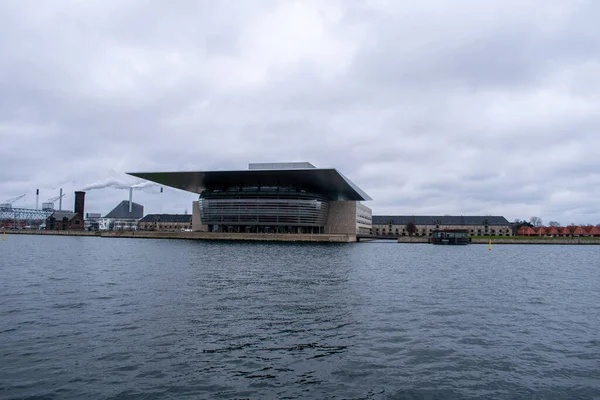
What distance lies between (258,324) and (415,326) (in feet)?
13.7

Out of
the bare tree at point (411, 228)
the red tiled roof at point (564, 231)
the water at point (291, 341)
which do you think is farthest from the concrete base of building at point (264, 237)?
the red tiled roof at point (564, 231)

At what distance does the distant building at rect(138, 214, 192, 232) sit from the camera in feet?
540

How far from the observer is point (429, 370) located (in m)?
8.69

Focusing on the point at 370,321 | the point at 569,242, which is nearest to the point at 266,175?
the point at 569,242

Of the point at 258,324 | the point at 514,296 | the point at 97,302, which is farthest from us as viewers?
the point at 514,296

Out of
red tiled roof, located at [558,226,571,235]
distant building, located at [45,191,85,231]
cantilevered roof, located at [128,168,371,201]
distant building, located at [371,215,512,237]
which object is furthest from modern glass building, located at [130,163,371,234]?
red tiled roof, located at [558,226,571,235]

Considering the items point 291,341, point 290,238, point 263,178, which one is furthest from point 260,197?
point 291,341

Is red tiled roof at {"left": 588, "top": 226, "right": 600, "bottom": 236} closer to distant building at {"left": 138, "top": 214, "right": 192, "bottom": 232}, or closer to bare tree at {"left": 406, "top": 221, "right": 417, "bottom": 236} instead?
bare tree at {"left": 406, "top": 221, "right": 417, "bottom": 236}

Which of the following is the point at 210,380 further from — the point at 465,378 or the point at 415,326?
the point at 415,326

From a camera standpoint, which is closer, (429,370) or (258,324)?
(429,370)

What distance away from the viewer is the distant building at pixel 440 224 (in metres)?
145

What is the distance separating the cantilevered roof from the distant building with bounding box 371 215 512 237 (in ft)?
182

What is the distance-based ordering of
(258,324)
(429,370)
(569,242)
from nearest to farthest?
(429,370), (258,324), (569,242)

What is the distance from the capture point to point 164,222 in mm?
167750
